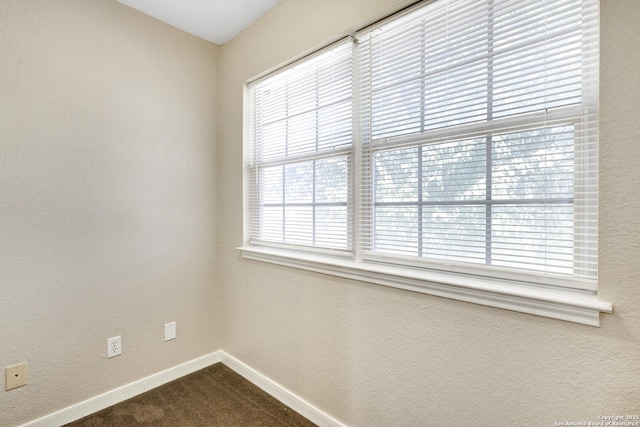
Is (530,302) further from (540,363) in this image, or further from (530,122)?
(530,122)

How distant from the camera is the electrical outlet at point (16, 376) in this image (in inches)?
60.2

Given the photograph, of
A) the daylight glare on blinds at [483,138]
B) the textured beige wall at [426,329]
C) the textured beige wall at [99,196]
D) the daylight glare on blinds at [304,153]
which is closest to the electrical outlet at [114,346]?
the textured beige wall at [99,196]

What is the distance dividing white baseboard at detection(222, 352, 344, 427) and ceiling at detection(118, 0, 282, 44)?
2.43m

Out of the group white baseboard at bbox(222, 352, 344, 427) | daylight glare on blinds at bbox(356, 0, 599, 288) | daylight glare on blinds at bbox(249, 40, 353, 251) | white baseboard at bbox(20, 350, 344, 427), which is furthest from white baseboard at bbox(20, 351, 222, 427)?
daylight glare on blinds at bbox(356, 0, 599, 288)

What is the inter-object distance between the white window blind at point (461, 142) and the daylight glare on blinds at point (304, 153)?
11mm

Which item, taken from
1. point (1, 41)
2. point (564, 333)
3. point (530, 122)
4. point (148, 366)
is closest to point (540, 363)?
point (564, 333)

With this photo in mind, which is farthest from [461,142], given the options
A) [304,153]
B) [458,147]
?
[304,153]

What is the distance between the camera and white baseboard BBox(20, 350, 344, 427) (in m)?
1.66

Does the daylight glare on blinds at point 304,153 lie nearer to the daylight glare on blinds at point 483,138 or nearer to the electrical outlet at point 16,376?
the daylight glare on blinds at point 483,138

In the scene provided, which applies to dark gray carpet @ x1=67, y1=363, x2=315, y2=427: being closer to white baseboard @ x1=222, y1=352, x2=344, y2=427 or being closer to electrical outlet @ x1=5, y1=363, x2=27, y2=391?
white baseboard @ x1=222, y1=352, x2=344, y2=427

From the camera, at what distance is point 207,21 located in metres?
2.07

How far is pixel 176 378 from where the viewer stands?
213 cm

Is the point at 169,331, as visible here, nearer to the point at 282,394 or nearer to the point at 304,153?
the point at 282,394

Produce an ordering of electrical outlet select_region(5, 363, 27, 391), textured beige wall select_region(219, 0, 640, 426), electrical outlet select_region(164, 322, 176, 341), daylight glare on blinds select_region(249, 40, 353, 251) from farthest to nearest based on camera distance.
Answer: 1. electrical outlet select_region(164, 322, 176, 341)
2. daylight glare on blinds select_region(249, 40, 353, 251)
3. electrical outlet select_region(5, 363, 27, 391)
4. textured beige wall select_region(219, 0, 640, 426)
